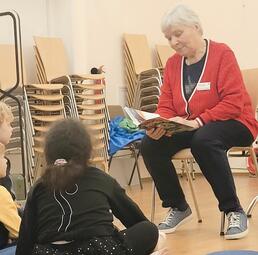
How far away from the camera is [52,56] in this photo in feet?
15.2

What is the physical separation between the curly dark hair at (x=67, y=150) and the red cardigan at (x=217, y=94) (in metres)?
1.17

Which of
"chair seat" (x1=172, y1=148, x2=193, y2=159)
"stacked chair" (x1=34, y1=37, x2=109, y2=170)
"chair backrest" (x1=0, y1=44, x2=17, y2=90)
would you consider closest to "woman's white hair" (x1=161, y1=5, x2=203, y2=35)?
"chair seat" (x1=172, y1=148, x2=193, y2=159)

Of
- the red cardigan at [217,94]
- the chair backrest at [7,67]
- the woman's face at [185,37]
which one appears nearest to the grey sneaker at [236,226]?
the red cardigan at [217,94]

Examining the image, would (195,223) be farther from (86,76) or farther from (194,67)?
(86,76)

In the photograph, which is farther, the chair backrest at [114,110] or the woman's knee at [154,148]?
the chair backrest at [114,110]

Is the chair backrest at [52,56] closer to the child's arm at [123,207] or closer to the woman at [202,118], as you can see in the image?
the woman at [202,118]

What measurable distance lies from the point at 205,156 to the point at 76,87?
2.04 metres

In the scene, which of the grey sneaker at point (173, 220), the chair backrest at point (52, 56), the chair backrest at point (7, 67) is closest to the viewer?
the grey sneaker at point (173, 220)

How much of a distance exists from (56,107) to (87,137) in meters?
2.56

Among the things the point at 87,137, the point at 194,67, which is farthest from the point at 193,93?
the point at 87,137

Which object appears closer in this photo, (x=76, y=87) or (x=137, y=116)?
(x=137, y=116)

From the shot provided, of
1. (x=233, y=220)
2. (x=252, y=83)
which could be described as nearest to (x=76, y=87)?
(x=252, y=83)

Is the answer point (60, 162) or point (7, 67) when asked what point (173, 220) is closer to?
point (60, 162)

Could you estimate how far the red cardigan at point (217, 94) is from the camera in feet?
8.61
